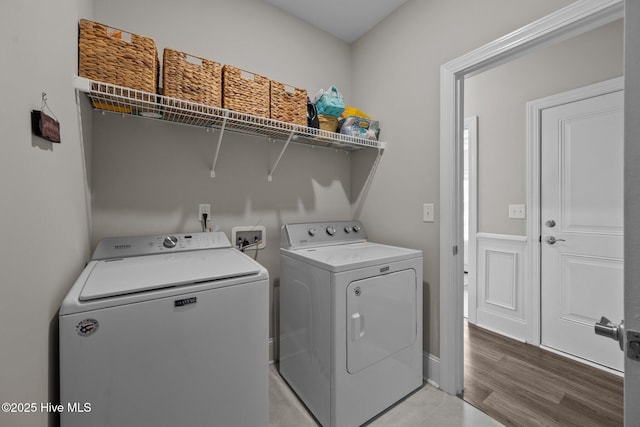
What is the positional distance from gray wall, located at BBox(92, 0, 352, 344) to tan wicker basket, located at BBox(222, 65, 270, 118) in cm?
36

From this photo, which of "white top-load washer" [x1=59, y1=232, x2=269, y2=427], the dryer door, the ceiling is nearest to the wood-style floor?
the dryer door

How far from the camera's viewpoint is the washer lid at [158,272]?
92cm

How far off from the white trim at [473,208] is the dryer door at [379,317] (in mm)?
1465

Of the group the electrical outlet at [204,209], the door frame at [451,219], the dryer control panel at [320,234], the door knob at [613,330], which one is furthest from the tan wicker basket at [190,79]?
the door knob at [613,330]

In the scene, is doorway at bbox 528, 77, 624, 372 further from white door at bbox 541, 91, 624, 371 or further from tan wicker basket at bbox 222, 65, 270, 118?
tan wicker basket at bbox 222, 65, 270, 118

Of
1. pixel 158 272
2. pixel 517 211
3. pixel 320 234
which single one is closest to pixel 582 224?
pixel 517 211

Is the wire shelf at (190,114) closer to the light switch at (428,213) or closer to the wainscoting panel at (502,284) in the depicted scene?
the light switch at (428,213)

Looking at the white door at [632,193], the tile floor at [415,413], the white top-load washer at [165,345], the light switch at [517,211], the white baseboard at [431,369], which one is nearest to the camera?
the white door at [632,193]

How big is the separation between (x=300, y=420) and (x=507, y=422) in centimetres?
115

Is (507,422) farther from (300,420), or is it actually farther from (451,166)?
(451,166)

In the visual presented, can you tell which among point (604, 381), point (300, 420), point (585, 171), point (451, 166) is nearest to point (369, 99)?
point (451, 166)

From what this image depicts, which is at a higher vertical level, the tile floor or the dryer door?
the dryer door

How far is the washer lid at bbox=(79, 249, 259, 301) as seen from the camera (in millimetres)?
919

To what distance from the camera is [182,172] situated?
67.6 inches
